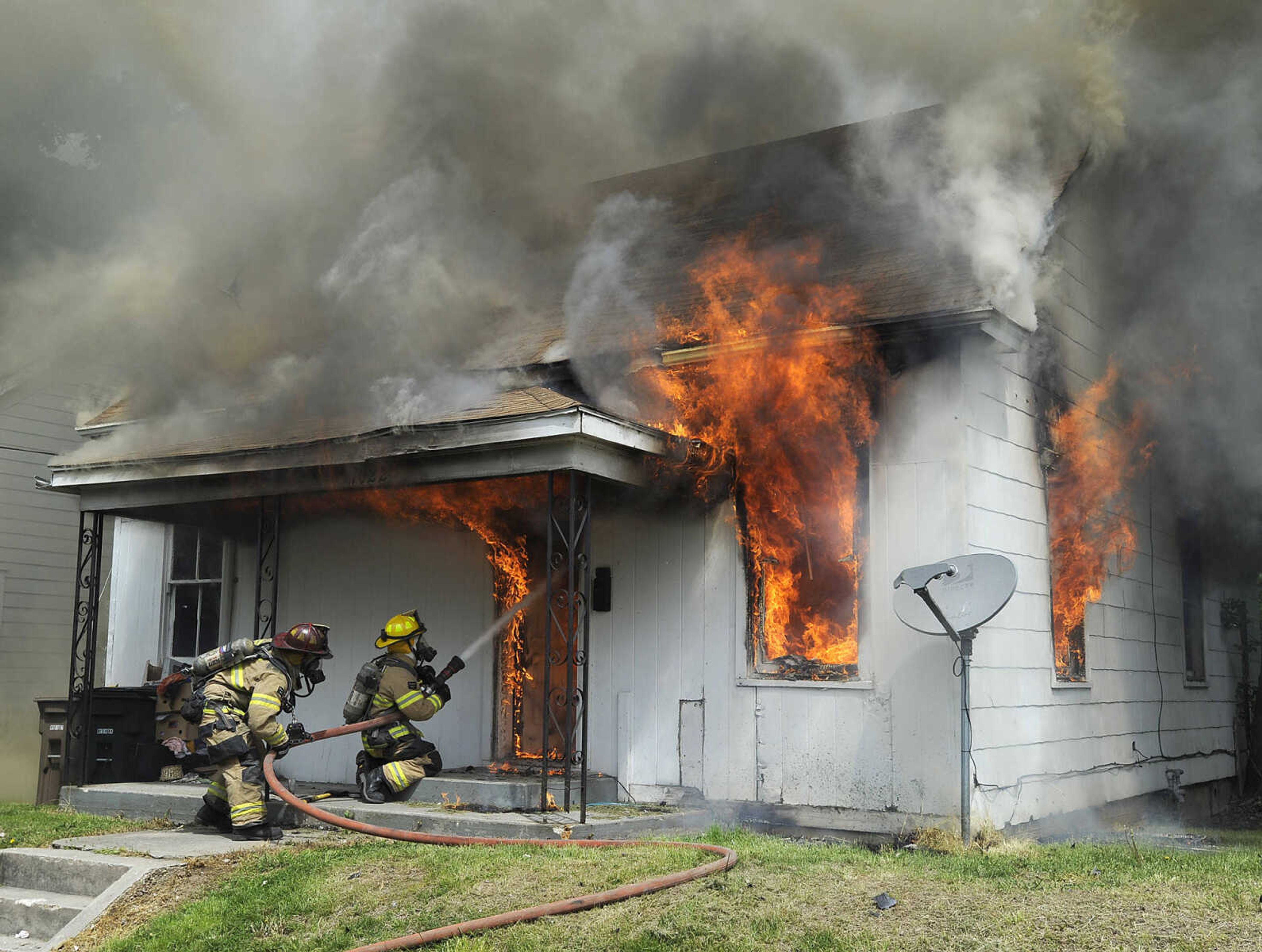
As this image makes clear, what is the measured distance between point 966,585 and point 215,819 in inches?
224

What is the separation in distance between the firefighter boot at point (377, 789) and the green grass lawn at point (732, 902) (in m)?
1.40

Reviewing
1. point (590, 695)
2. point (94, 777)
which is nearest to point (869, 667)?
point (590, 695)

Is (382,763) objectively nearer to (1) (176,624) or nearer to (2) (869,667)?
(2) (869,667)

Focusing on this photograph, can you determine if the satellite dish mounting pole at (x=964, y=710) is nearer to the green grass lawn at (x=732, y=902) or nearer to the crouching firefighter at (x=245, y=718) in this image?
the green grass lawn at (x=732, y=902)

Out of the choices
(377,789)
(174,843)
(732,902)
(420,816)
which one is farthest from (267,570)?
(732,902)

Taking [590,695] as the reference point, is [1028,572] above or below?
above

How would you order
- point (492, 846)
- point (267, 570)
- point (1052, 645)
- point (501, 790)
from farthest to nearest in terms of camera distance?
point (267, 570)
point (1052, 645)
point (501, 790)
point (492, 846)

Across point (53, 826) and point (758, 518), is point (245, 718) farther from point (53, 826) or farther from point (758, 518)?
point (758, 518)

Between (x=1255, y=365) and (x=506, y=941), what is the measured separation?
9699 mm

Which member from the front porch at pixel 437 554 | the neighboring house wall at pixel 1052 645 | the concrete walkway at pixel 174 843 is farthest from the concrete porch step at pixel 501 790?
the neighboring house wall at pixel 1052 645

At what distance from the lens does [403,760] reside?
9117 millimetres

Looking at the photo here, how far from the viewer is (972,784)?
8.23 m

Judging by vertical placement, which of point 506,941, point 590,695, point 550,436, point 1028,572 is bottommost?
point 506,941

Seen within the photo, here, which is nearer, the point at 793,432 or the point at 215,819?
the point at 215,819
